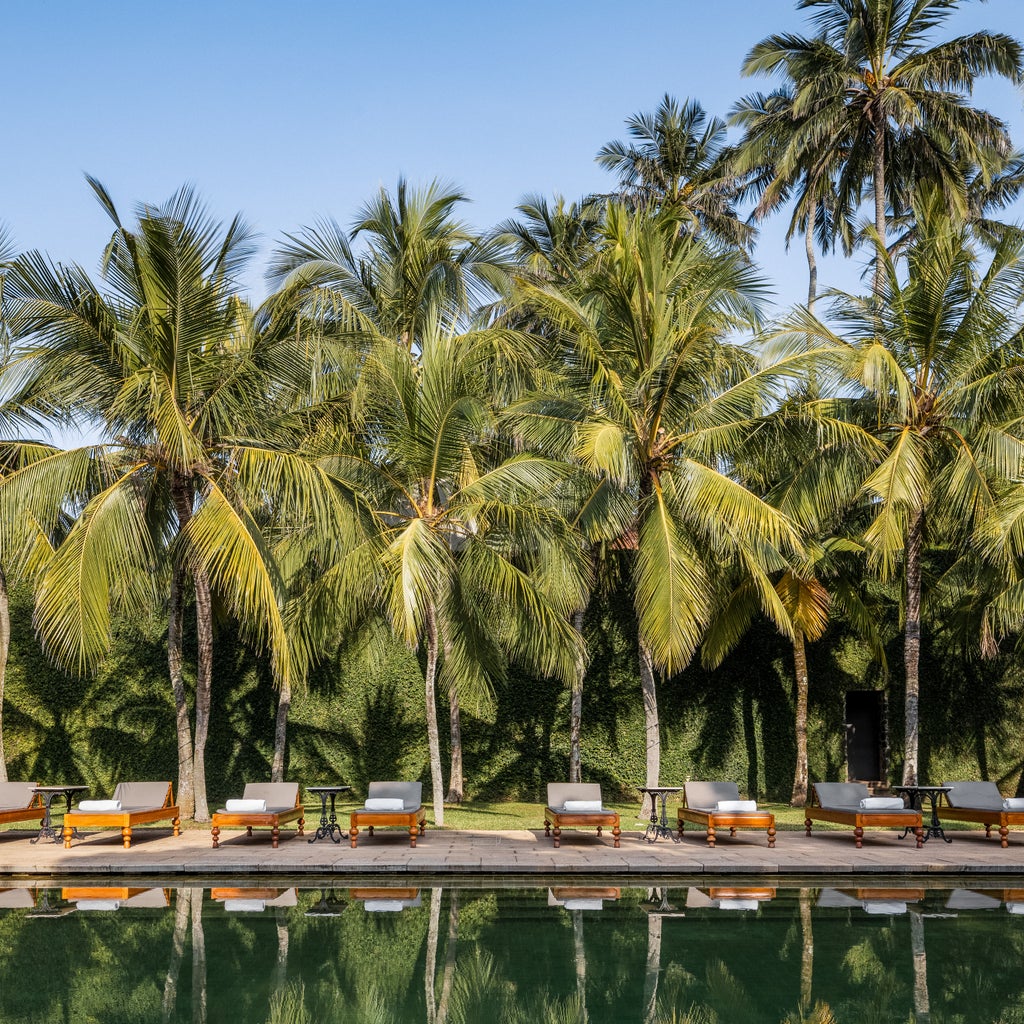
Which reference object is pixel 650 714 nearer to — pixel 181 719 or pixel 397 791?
pixel 397 791

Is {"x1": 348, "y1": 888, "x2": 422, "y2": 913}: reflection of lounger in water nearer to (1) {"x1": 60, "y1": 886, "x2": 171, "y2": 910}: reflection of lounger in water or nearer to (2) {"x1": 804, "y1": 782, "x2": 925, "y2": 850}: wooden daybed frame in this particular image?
(1) {"x1": 60, "y1": 886, "x2": 171, "y2": 910}: reflection of lounger in water

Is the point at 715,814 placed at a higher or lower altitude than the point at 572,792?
lower

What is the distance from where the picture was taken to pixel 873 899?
29.8 feet

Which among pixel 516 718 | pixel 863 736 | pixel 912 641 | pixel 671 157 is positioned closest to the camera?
pixel 912 641

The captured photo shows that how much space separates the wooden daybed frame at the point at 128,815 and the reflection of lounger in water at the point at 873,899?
7.39 meters

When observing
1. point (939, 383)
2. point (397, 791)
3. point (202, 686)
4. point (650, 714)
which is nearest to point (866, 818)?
point (650, 714)

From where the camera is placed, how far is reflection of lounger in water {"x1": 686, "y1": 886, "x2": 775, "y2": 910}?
340 inches

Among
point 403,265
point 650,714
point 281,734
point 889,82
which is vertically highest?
point 889,82

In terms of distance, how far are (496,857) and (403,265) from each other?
8973 mm

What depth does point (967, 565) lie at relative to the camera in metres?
15.8

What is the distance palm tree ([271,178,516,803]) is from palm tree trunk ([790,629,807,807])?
5292mm

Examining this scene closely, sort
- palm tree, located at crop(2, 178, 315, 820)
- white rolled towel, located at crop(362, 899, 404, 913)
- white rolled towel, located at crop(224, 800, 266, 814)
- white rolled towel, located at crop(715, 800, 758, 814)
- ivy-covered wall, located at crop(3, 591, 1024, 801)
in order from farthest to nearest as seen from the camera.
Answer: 1. ivy-covered wall, located at crop(3, 591, 1024, 801)
2. white rolled towel, located at crop(715, 800, 758, 814)
3. white rolled towel, located at crop(224, 800, 266, 814)
4. palm tree, located at crop(2, 178, 315, 820)
5. white rolled towel, located at crop(362, 899, 404, 913)

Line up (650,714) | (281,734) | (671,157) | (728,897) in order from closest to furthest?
(728,897) < (650,714) < (281,734) < (671,157)

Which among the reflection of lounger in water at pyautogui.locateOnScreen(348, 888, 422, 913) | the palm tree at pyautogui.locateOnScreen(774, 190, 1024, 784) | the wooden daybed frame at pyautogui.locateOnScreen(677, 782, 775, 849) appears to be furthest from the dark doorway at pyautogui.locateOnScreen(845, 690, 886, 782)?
the reflection of lounger in water at pyautogui.locateOnScreen(348, 888, 422, 913)
